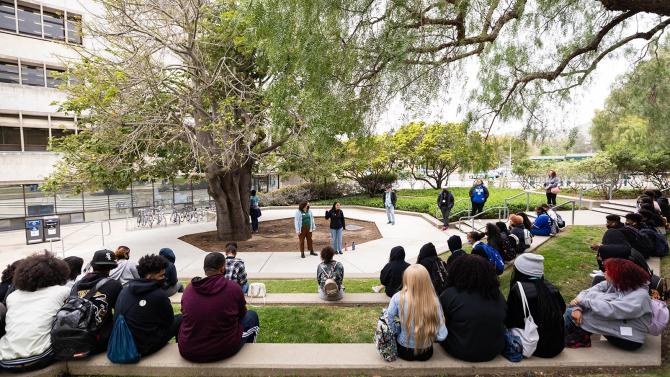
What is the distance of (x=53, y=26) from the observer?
20.5 metres

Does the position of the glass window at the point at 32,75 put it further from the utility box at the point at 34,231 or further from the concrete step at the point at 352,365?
the concrete step at the point at 352,365

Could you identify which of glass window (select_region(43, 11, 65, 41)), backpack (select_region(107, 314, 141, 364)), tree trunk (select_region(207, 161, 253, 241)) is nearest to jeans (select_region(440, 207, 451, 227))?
tree trunk (select_region(207, 161, 253, 241))

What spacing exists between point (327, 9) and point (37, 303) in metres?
5.16

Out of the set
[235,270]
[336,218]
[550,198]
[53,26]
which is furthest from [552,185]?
[53,26]

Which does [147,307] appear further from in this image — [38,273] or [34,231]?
[34,231]

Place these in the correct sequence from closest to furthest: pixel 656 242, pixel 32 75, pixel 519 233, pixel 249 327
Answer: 1. pixel 249 327
2. pixel 656 242
3. pixel 519 233
4. pixel 32 75

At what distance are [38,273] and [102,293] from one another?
604 mm

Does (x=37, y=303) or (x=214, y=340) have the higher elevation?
(x=37, y=303)

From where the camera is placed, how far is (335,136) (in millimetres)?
5926

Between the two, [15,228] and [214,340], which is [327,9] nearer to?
[214,340]

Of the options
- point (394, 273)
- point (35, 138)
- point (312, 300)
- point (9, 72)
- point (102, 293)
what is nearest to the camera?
point (102, 293)

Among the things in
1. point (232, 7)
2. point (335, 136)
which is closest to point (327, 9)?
point (335, 136)

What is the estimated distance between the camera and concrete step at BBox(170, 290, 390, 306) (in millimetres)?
6098

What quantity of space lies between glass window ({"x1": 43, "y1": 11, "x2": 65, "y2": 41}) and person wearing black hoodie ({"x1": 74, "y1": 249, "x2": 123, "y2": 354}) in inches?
897
